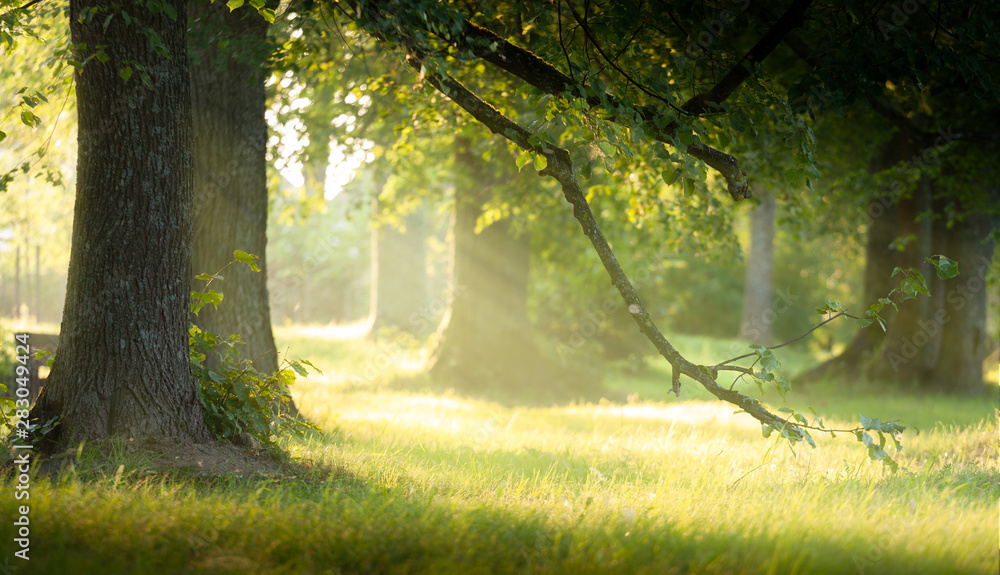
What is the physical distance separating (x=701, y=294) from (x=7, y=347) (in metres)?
27.3

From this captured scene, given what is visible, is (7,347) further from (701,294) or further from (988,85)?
(701,294)

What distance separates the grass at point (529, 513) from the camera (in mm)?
2770

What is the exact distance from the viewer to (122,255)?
3.98m

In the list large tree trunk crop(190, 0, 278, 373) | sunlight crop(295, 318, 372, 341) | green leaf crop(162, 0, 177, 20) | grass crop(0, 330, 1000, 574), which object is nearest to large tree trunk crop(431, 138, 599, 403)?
large tree trunk crop(190, 0, 278, 373)

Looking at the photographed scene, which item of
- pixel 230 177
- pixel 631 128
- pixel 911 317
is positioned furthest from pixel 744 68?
pixel 911 317

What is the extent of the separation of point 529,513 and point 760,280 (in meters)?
20.9

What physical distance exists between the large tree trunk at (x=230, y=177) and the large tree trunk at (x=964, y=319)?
10789 mm

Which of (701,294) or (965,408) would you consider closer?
(965,408)

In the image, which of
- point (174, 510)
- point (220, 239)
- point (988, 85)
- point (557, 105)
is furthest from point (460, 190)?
point (174, 510)

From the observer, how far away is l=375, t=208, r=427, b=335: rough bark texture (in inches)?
786

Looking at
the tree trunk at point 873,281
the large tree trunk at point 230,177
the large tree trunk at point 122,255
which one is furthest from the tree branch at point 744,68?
the tree trunk at point 873,281

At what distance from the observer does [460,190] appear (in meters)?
11.8

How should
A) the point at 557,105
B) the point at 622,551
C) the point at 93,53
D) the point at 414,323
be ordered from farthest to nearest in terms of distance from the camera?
the point at 414,323, the point at 557,105, the point at 93,53, the point at 622,551

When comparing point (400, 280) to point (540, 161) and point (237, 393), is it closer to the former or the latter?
point (237, 393)
